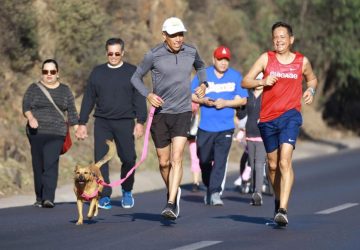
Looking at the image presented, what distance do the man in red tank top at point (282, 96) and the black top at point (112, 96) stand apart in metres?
2.96

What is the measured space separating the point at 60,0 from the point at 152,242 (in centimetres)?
1522

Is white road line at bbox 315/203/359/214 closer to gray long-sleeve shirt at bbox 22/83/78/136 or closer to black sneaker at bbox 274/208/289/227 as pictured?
black sneaker at bbox 274/208/289/227

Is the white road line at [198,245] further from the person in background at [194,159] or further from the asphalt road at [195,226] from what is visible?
the person in background at [194,159]

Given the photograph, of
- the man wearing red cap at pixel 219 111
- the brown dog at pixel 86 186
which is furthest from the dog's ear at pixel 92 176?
the man wearing red cap at pixel 219 111

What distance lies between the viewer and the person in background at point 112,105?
1505 centimetres

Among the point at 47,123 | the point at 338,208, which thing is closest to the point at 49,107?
the point at 47,123

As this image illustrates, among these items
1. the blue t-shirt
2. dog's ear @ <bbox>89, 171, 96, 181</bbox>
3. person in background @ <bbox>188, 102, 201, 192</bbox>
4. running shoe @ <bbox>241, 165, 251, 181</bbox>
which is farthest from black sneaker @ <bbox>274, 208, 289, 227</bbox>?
person in background @ <bbox>188, 102, 201, 192</bbox>

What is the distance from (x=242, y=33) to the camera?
39125 millimetres

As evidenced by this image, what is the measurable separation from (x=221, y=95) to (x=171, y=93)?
3.39m

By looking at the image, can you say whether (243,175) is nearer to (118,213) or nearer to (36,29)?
(118,213)

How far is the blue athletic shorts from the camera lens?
40.2ft

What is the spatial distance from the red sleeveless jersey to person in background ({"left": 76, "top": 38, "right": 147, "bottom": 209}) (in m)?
2.95

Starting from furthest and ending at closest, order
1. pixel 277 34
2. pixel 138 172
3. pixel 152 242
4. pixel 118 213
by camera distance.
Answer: pixel 138 172
pixel 118 213
pixel 277 34
pixel 152 242

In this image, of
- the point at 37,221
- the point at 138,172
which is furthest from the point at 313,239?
the point at 138,172
